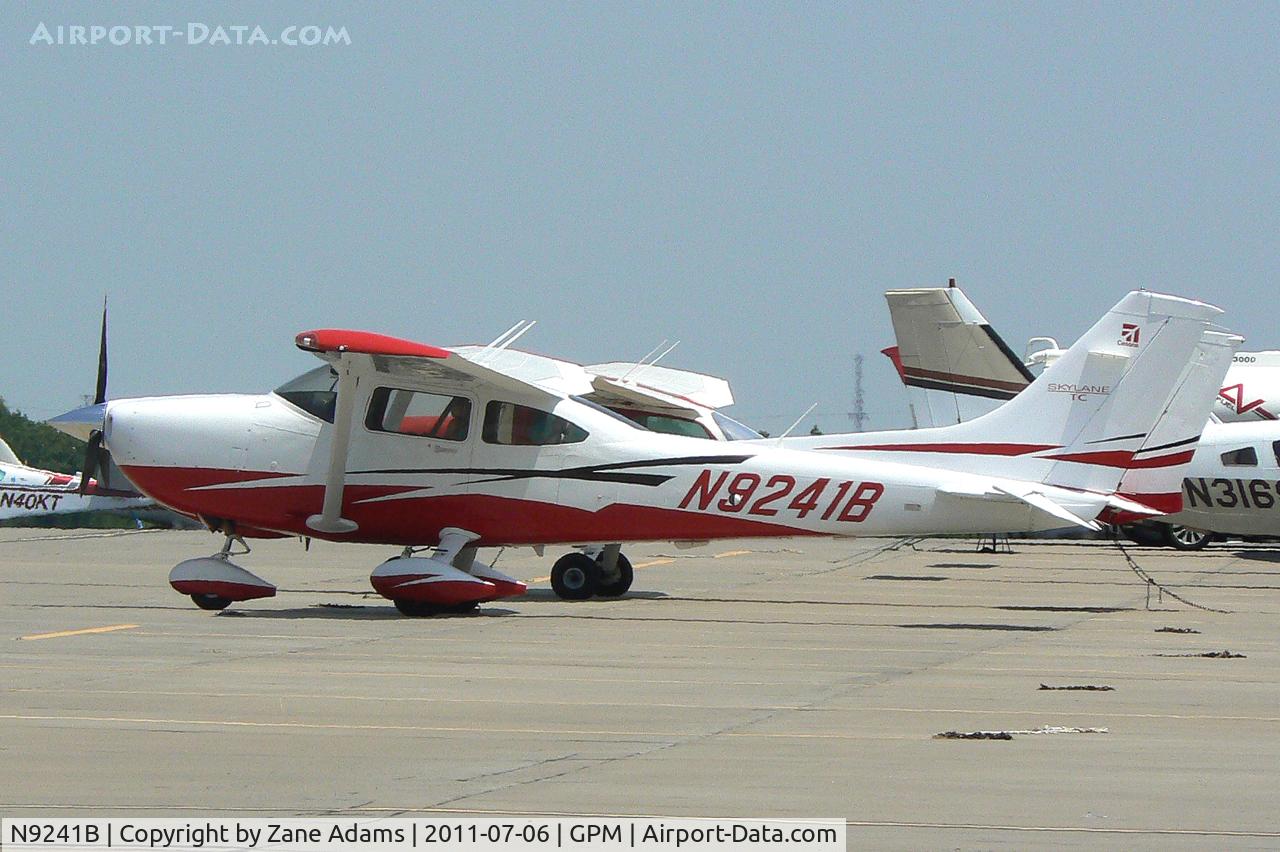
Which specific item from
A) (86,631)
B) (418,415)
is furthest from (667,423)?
(86,631)

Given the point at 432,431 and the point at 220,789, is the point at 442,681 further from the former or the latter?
the point at 432,431

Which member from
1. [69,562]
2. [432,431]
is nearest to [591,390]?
[432,431]

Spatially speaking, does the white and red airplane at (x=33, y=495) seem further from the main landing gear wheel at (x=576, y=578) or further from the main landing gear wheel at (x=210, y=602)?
the main landing gear wheel at (x=210, y=602)

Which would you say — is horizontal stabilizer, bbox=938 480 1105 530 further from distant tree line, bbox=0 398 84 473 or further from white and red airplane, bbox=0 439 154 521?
distant tree line, bbox=0 398 84 473

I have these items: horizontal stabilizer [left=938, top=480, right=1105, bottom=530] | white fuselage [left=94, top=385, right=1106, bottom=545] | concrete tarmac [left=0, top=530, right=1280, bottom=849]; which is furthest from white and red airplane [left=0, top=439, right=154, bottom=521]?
horizontal stabilizer [left=938, top=480, right=1105, bottom=530]

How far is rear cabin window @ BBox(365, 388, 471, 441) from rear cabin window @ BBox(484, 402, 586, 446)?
0.26 meters

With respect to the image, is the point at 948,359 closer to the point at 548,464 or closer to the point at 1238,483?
the point at 1238,483

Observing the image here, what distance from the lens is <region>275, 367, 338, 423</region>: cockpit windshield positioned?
17.2m

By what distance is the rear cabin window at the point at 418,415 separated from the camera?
1703cm

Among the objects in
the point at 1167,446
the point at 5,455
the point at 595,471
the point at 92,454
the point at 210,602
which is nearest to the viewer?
the point at 210,602

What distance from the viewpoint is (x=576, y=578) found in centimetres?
1909

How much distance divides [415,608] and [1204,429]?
12.6 metres

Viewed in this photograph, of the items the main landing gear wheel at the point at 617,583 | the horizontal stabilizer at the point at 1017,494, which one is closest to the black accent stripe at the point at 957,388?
the main landing gear wheel at the point at 617,583

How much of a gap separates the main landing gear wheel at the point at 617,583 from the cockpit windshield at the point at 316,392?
3833mm
